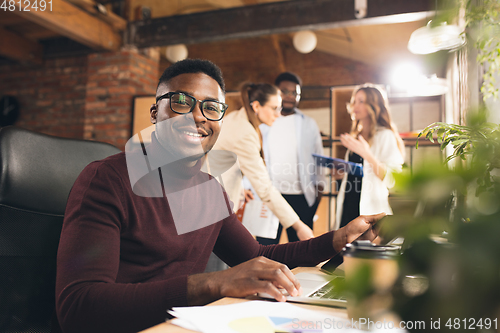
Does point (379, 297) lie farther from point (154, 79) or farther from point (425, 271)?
point (154, 79)

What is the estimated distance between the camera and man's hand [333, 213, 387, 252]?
102cm

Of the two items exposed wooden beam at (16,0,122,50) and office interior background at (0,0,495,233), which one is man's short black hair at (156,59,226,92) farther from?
exposed wooden beam at (16,0,122,50)

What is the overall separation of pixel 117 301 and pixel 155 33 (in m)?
4.28

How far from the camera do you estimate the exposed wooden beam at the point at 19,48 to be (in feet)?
16.9

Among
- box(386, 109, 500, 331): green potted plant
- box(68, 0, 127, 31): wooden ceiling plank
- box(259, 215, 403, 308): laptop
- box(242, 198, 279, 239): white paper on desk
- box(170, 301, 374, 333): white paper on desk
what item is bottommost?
box(242, 198, 279, 239): white paper on desk

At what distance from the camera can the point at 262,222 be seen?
273cm

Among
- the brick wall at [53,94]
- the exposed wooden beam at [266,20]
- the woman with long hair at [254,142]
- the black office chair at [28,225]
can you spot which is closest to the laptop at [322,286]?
the black office chair at [28,225]

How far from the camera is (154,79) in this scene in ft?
16.5

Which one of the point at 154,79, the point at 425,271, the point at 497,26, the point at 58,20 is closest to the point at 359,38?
the point at 154,79

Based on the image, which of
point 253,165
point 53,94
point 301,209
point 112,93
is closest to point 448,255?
point 253,165

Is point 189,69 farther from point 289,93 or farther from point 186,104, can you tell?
point 289,93

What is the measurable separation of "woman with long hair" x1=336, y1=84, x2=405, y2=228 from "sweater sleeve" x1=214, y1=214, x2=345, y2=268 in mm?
1460

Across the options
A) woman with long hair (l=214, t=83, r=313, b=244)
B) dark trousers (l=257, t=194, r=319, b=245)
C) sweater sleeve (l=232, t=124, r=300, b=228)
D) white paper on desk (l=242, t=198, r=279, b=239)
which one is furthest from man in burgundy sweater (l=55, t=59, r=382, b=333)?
dark trousers (l=257, t=194, r=319, b=245)

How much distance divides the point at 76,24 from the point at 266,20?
2.07 m
